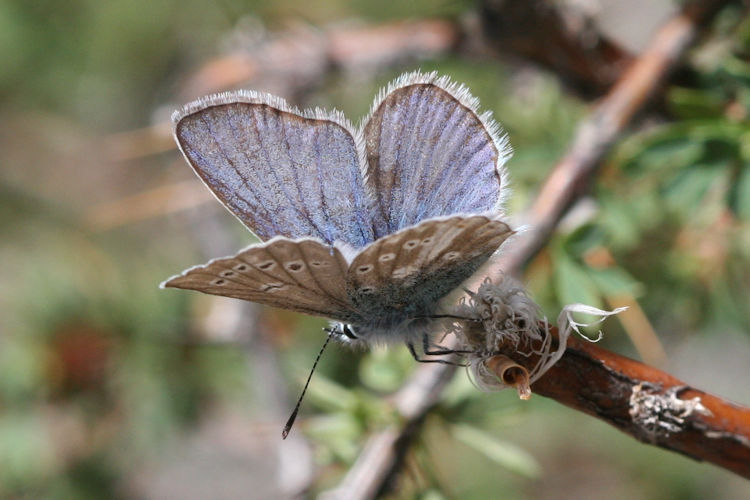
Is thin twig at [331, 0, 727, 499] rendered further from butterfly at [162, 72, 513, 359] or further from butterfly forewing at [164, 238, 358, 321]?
butterfly forewing at [164, 238, 358, 321]

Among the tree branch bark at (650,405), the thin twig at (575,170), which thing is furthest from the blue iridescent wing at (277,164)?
the tree branch bark at (650,405)

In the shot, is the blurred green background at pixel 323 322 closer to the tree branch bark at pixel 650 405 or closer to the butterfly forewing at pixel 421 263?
the butterfly forewing at pixel 421 263

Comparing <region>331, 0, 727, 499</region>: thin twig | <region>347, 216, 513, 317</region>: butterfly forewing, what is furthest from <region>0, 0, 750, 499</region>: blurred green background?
<region>347, 216, 513, 317</region>: butterfly forewing

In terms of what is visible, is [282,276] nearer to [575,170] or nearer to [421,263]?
[421,263]

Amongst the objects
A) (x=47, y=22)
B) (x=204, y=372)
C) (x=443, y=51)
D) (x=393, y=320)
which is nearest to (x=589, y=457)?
(x=204, y=372)

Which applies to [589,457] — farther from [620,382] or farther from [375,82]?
[620,382]

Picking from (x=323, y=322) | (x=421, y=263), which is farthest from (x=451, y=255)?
(x=323, y=322)
